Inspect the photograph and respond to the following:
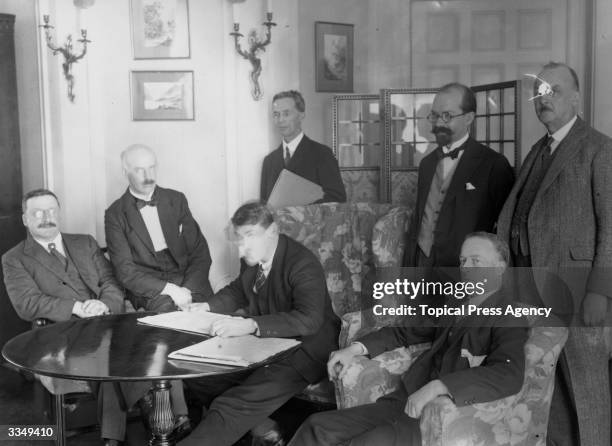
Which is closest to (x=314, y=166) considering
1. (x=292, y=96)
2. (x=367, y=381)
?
(x=292, y=96)

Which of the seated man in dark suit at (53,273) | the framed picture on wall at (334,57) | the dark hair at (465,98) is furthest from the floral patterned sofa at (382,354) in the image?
the framed picture on wall at (334,57)

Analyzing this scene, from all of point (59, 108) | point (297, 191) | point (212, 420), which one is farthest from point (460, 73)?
point (212, 420)

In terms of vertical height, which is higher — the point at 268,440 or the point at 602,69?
the point at 602,69

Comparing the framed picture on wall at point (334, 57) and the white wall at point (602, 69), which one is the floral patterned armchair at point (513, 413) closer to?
the white wall at point (602, 69)

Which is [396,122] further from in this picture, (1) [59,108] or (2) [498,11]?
(1) [59,108]

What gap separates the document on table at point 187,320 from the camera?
237cm

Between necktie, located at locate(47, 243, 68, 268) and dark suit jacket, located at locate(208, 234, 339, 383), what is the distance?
2.80 feet

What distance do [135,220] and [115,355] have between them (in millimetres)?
1314

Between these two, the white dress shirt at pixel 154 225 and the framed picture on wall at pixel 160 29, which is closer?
the white dress shirt at pixel 154 225

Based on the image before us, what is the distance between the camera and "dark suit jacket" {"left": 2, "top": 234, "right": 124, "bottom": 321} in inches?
115

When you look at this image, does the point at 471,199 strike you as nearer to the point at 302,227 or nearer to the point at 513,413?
the point at 302,227

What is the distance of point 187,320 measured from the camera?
247cm

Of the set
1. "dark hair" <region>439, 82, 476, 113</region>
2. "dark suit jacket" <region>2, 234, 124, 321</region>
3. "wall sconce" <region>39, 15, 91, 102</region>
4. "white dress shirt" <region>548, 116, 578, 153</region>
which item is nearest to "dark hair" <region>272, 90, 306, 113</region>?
"wall sconce" <region>39, 15, 91, 102</region>

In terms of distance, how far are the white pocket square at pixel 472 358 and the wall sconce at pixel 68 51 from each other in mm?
2355
